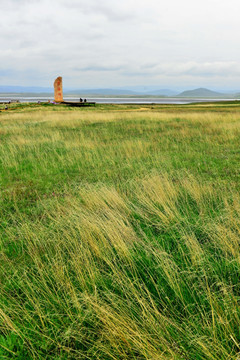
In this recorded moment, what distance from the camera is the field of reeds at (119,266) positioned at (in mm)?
1967

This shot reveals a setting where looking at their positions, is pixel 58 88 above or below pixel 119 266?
above

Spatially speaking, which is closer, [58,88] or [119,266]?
[119,266]

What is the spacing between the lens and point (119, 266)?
2.82 metres

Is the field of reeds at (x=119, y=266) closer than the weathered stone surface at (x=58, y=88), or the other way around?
the field of reeds at (x=119, y=266)

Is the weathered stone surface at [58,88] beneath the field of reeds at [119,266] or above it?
above

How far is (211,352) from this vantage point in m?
1.74

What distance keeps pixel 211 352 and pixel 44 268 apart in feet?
6.40

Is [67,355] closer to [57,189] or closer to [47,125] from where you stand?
[57,189]

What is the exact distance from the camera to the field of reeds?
77.4 inches

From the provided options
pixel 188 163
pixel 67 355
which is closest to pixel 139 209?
pixel 67 355

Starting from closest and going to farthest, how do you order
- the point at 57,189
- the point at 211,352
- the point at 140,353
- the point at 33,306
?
the point at 211,352 < the point at 140,353 < the point at 33,306 < the point at 57,189

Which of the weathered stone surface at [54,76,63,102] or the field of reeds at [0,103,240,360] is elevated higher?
the weathered stone surface at [54,76,63,102]

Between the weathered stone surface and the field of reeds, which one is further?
the weathered stone surface

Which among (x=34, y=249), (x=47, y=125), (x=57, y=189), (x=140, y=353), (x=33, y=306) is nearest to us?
(x=140, y=353)
